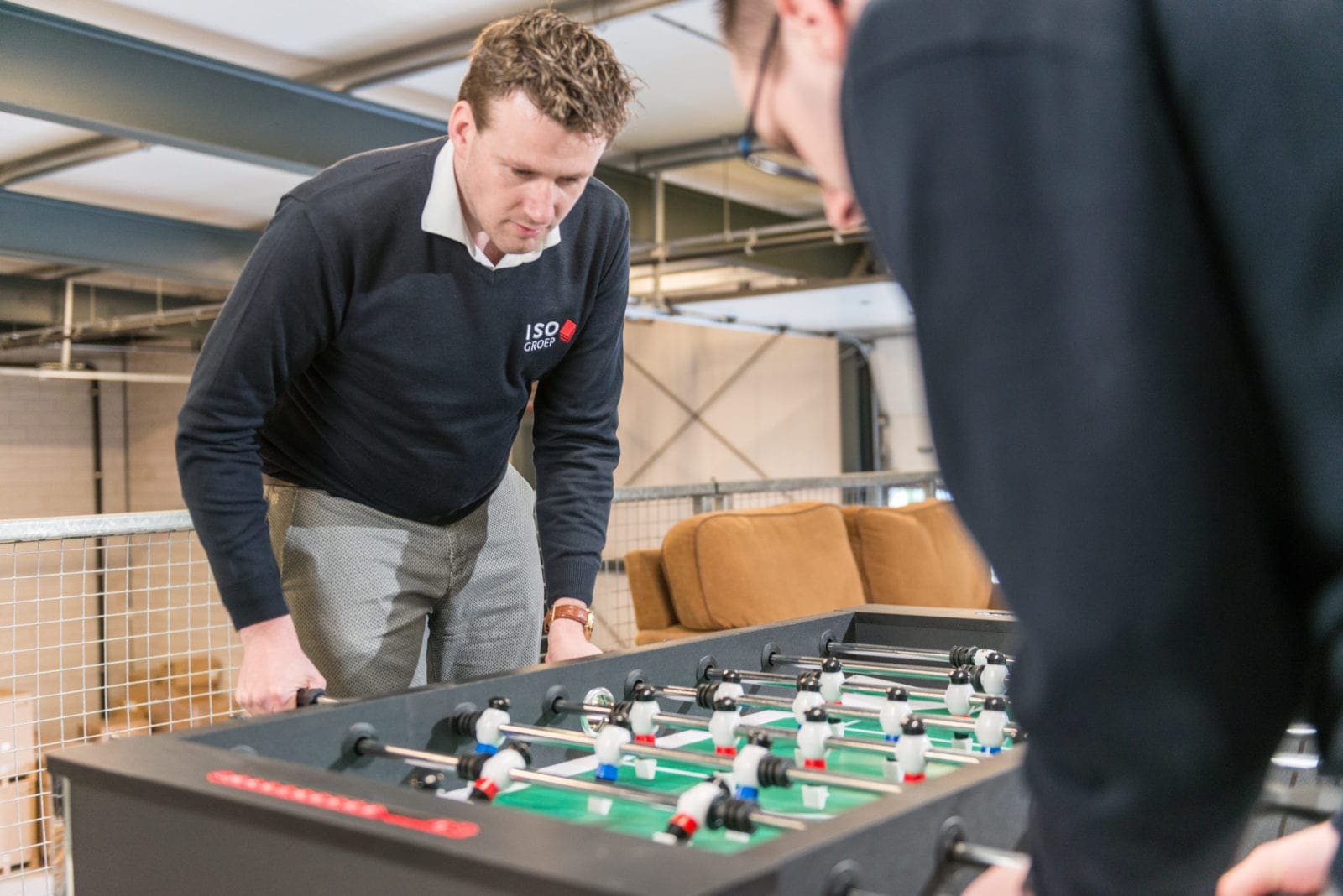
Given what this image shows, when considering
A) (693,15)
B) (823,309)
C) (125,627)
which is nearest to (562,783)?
(693,15)

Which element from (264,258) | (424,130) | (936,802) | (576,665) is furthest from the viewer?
(424,130)

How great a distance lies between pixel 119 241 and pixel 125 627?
2.12m

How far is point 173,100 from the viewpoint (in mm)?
4258

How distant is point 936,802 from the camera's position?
980mm

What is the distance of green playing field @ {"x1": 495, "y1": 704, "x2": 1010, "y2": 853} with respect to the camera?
121cm

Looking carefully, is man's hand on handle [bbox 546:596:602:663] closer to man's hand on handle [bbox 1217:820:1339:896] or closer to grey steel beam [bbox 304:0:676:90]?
man's hand on handle [bbox 1217:820:1339:896]

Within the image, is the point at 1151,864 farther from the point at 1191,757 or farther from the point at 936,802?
the point at 936,802

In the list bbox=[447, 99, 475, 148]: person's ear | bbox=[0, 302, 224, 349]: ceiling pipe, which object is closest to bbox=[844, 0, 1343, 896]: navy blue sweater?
bbox=[447, 99, 475, 148]: person's ear

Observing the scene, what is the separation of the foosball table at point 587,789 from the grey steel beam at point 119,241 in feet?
16.5

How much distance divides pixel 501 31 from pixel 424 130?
3.38 metres

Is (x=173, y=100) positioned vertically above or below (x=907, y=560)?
above

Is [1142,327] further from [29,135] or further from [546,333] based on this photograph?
[29,135]

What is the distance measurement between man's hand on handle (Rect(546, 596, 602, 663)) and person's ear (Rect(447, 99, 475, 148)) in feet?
2.54

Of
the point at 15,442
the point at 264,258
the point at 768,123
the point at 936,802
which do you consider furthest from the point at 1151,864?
the point at 15,442
